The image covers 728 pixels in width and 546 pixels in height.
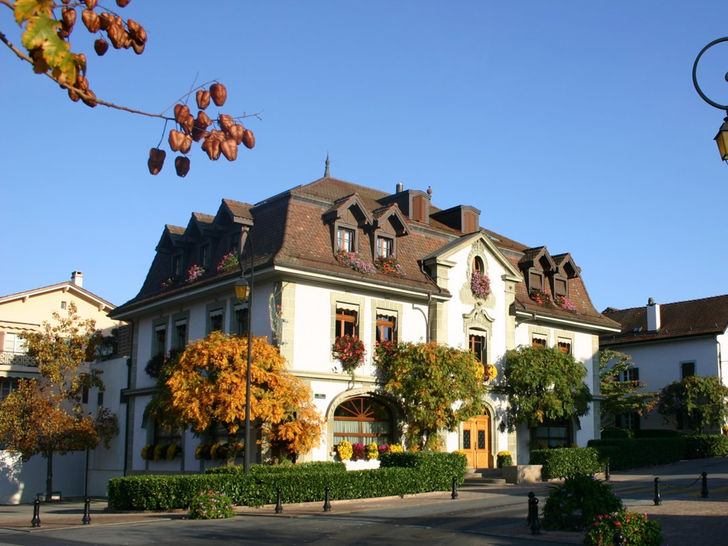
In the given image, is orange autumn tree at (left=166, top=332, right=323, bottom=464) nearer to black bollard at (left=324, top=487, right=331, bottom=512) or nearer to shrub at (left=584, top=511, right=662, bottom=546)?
black bollard at (left=324, top=487, right=331, bottom=512)

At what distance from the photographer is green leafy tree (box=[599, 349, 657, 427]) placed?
47344 mm

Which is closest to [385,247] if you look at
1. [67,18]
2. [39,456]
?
[39,456]

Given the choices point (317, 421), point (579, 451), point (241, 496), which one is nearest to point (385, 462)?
point (317, 421)

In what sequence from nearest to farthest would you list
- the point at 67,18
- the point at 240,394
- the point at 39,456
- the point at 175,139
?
the point at 67,18 → the point at 175,139 → the point at 240,394 → the point at 39,456

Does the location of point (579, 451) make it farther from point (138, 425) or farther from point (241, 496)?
point (138, 425)

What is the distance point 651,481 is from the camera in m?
28.9

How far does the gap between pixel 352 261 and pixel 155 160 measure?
23.9m

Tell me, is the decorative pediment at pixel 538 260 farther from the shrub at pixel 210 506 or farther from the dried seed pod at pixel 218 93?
the dried seed pod at pixel 218 93

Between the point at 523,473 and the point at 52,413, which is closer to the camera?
the point at 523,473

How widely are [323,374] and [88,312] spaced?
26902mm

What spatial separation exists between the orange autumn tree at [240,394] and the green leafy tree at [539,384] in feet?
33.1

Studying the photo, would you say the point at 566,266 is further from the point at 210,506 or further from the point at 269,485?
the point at 210,506

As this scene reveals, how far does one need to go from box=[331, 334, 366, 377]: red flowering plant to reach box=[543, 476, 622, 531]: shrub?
11893mm

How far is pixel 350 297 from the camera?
94.3 ft
